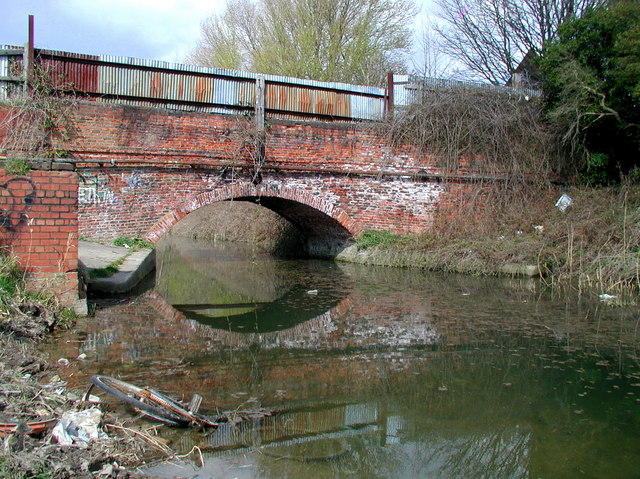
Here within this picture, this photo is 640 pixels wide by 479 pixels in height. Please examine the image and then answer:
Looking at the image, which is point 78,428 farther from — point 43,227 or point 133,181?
point 133,181

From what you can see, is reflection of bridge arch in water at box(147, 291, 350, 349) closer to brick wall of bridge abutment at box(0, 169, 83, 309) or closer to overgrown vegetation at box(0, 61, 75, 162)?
brick wall of bridge abutment at box(0, 169, 83, 309)

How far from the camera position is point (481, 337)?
19.3 ft

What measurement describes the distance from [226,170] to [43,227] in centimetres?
514

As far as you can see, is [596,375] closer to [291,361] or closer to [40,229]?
[291,361]

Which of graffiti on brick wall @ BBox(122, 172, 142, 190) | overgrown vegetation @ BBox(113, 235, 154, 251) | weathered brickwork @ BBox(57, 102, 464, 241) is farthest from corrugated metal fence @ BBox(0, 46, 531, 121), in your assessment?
overgrown vegetation @ BBox(113, 235, 154, 251)

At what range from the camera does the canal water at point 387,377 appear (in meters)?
3.16

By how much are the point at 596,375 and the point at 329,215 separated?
7930mm

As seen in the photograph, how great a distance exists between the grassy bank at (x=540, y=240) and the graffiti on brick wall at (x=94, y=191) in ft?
18.2

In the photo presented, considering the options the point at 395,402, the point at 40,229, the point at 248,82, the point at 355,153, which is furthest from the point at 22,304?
the point at 355,153

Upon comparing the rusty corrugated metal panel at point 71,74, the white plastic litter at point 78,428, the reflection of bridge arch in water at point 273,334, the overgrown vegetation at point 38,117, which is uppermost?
the rusty corrugated metal panel at point 71,74

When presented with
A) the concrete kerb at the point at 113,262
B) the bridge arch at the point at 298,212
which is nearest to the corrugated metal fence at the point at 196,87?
the bridge arch at the point at 298,212

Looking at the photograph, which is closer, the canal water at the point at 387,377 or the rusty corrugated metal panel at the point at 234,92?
the canal water at the point at 387,377

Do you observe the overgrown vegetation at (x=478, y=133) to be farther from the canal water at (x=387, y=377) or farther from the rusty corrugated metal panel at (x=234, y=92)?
the canal water at (x=387, y=377)

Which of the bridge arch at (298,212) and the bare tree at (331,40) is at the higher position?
the bare tree at (331,40)
